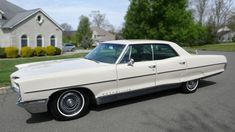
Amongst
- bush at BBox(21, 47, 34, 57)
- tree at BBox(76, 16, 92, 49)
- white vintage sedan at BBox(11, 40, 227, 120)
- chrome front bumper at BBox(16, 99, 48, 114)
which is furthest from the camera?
tree at BBox(76, 16, 92, 49)

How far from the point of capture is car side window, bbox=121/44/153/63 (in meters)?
5.42

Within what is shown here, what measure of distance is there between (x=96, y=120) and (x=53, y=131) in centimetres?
86

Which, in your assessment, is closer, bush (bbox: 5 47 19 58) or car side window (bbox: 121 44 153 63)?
car side window (bbox: 121 44 153 63)

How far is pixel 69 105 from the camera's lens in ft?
15.5

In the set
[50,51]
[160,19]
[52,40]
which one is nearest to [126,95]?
[160,19]

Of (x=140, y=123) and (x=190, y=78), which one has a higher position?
(x=190, y=78)

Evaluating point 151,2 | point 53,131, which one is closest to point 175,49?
point 53,131

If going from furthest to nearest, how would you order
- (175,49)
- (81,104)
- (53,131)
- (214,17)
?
(214,17) → (175,49) → (81,104) → (53,131)

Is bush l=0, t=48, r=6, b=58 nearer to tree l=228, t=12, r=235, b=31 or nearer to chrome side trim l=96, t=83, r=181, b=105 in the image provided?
chrome side trim l=96, t=83, r=181, b=105

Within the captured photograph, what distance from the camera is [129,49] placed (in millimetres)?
5477

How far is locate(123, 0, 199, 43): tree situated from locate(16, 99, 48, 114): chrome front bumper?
65.6 feet

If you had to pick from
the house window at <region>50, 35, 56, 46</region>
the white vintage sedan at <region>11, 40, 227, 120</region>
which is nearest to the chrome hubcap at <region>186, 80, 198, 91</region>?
the white vintage sedan at <region>11, 40, 227, 120</region>

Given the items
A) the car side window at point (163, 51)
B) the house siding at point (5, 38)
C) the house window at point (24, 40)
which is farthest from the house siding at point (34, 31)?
the car side window at point (163, 51)

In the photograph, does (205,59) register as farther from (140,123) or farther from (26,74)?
(26,74)
